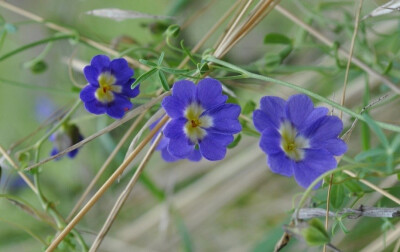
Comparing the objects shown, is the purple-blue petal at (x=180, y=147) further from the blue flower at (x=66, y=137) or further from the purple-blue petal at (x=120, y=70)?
the blue flower at (x=66, y=137)

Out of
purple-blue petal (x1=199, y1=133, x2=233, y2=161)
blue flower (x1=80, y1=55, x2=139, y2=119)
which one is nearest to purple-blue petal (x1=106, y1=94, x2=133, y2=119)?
blue flower (x1=80, y1=55, x2=139, y2=119)

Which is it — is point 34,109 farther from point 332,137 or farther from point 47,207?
point 332,137

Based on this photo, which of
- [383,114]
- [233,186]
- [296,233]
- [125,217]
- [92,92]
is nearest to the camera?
[296,233]

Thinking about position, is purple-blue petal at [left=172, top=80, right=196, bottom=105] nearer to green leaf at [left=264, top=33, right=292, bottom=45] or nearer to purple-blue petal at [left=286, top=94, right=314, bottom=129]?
purple-blue petal at [left=286, top=94, right=314, bottom=129]

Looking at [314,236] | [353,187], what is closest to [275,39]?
[353,187]

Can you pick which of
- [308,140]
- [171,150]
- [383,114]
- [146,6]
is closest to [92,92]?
[171,150]

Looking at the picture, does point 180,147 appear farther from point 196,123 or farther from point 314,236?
point 314,236

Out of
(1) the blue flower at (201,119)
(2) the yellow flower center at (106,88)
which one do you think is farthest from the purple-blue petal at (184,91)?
(2) the yellow flower center at (106,88)
